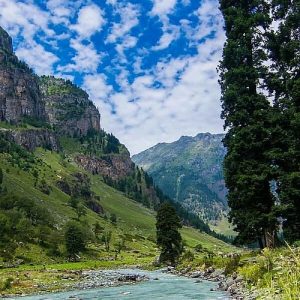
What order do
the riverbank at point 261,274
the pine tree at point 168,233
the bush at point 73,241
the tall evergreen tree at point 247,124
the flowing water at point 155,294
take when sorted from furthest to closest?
the bush at point 73,241 → the pine tree at point 168,233 → the tall evergreen tree at point 247,124 → the flowing water at point 155,294 → the riverbank at point 261,274

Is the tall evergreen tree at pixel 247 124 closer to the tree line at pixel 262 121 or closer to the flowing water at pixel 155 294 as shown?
the tree line at pixel 262 121

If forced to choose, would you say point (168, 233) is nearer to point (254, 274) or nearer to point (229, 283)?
point (229, 283)

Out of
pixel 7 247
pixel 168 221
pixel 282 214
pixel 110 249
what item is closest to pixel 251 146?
pixel 282 214

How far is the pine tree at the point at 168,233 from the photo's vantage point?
92900 millimetres

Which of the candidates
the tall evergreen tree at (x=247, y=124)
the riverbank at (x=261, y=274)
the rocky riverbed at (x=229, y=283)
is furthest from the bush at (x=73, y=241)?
the tall evergreen tree at (x=247, y=124)

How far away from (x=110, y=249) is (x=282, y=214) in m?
158

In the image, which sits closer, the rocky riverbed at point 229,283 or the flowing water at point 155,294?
the rocky riverbed at point 229,283

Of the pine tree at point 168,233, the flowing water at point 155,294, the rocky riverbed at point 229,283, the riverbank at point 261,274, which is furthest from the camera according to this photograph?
the pine tree at point 168,233

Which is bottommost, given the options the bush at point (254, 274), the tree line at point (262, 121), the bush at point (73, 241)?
the bush at point (73, 241)

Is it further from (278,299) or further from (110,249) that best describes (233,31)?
(110,249)

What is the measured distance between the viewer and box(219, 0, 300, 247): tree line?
Answer: 3444cm

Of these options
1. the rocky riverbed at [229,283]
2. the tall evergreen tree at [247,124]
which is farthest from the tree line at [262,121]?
the rocky riverbed at [229,283]

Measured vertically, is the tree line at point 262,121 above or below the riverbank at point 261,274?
above

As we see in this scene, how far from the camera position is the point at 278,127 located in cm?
3622
